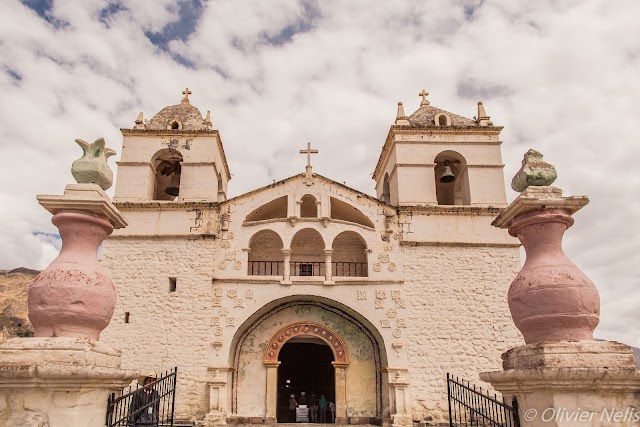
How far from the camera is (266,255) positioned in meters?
16.0

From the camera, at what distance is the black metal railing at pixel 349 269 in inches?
612

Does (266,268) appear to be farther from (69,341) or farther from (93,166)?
(69,341)

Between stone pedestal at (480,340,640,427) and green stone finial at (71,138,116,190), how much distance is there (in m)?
4.15

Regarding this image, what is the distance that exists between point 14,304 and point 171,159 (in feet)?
56.4

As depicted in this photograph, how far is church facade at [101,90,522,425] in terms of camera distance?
44.7 ft

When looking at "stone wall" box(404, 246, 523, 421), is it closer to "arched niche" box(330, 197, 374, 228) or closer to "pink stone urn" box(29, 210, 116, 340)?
"arched niche" box(330, 197, 374, 228)

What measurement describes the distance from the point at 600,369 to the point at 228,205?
1259cm

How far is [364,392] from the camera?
558 inches

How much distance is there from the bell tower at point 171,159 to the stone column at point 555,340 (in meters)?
12.1

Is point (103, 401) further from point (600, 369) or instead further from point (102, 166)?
point (600, 369)

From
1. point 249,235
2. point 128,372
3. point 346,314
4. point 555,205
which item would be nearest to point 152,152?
point 249,235

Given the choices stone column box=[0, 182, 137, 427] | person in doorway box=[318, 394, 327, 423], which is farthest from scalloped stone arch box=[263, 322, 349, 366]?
stone column box=[0, 182, 137, 427]

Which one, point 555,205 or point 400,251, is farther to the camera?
point 400,251

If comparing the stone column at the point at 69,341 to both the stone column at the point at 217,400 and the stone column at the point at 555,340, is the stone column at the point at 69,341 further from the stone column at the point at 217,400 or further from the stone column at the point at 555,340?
the stone column at the point at 217,400
